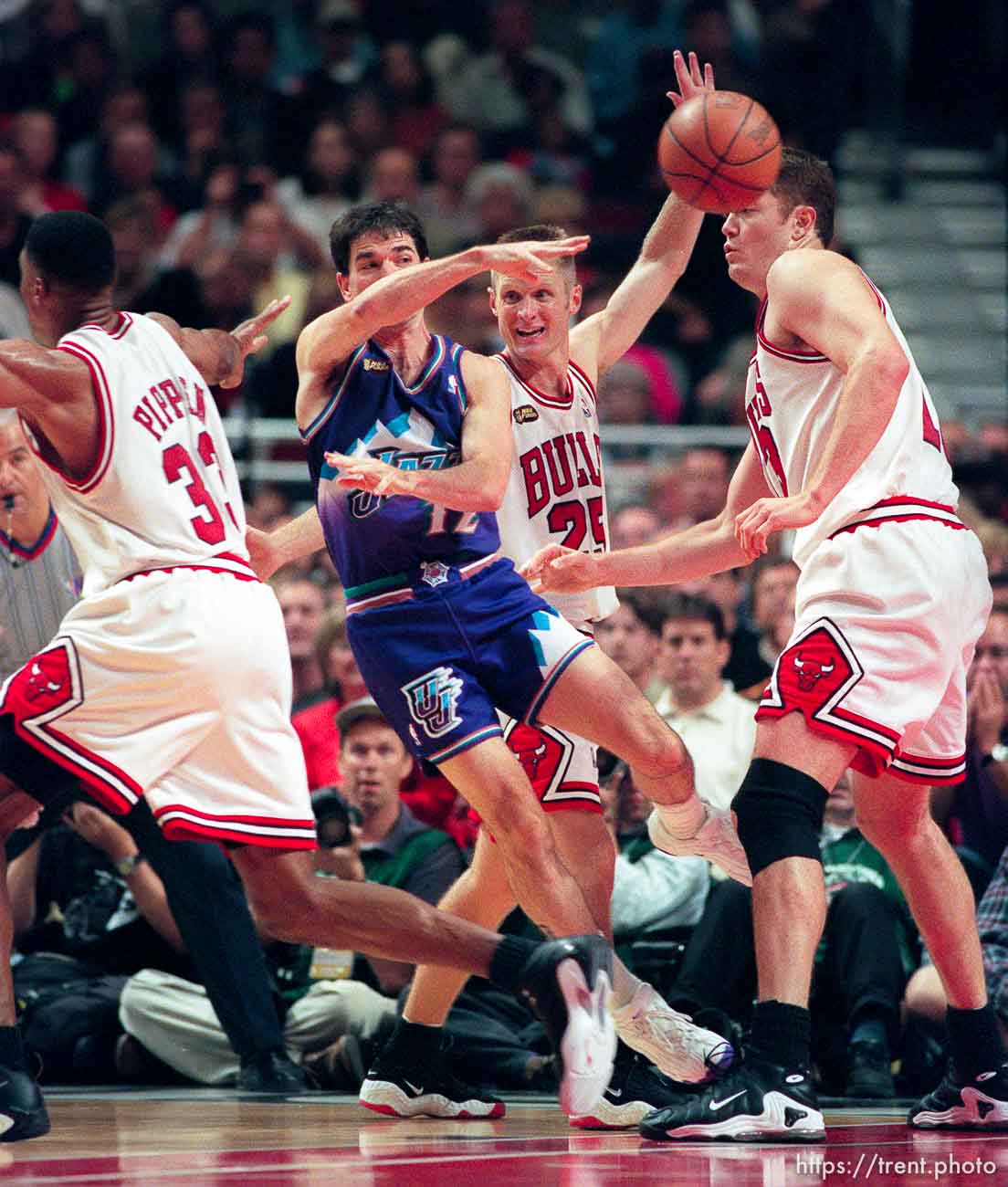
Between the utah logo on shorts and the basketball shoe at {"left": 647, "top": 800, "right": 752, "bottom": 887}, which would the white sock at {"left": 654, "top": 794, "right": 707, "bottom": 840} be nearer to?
the basketball shoe at {"left": 647, "top": 800, "right": 752, "bottom": 887}

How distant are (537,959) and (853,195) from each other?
39.7 ft

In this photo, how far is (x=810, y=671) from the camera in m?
5.03

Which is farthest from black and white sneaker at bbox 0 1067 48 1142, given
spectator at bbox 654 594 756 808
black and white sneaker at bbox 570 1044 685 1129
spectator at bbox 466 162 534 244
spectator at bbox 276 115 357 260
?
spectator at bbox 276 115 357 260

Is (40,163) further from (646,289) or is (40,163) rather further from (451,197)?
(646,289)

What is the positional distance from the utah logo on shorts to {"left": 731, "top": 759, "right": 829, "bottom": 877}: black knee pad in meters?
0.88

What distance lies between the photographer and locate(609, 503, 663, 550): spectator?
31.9ft

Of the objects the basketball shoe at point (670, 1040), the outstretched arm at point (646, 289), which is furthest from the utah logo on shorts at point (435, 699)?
the outstretched arm at point (646, 289)

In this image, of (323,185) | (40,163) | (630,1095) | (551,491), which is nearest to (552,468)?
(551,491)

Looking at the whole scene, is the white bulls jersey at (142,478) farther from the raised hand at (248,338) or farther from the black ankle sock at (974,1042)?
the black ankle sock at (974,1042)

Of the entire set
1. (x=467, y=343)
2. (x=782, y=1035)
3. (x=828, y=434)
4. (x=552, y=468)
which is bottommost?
(x=467, y=343)

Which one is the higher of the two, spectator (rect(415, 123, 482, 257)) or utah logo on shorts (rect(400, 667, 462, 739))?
utah logo on shorts (rect(400, 667, 462, 739))

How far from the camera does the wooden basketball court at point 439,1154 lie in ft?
13.8

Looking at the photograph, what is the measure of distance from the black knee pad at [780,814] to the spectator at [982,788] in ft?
7.53

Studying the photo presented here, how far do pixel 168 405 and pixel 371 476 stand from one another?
2.18 feet
